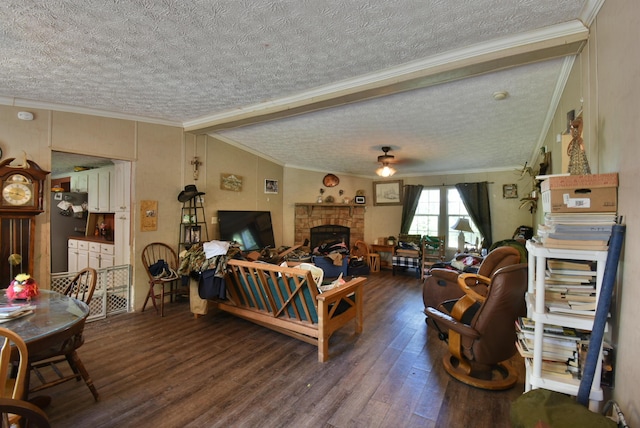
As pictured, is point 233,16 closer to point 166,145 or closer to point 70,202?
point 166,145

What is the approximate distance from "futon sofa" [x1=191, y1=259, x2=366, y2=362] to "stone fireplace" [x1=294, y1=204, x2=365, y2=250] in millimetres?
3139

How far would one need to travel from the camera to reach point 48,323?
1827 mm

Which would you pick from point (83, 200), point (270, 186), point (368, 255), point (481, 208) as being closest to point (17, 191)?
point (83, 200)

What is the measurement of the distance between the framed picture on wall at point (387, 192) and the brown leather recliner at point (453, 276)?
367cm

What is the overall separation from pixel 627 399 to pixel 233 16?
285cm

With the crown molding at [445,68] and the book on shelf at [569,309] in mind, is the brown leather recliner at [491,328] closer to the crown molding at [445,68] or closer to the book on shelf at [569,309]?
the book on shelf at [569,309]

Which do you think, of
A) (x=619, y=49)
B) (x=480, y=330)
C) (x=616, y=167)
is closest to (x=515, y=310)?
(x=480, y=330)

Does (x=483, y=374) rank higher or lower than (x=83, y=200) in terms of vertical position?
lower

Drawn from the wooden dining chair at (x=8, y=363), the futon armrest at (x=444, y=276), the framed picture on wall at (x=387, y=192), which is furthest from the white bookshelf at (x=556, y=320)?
the framed picture on wall at (x=387, y=192)

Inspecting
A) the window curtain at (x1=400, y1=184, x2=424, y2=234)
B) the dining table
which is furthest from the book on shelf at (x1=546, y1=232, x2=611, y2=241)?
the window curtain at (x1=400, y1=184, x2=424, y2=234)

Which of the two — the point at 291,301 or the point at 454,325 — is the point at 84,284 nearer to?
the point at 291,301

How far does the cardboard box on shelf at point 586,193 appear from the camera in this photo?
4.70 feet

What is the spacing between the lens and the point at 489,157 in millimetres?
5297

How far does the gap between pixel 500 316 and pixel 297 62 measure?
2553mm
